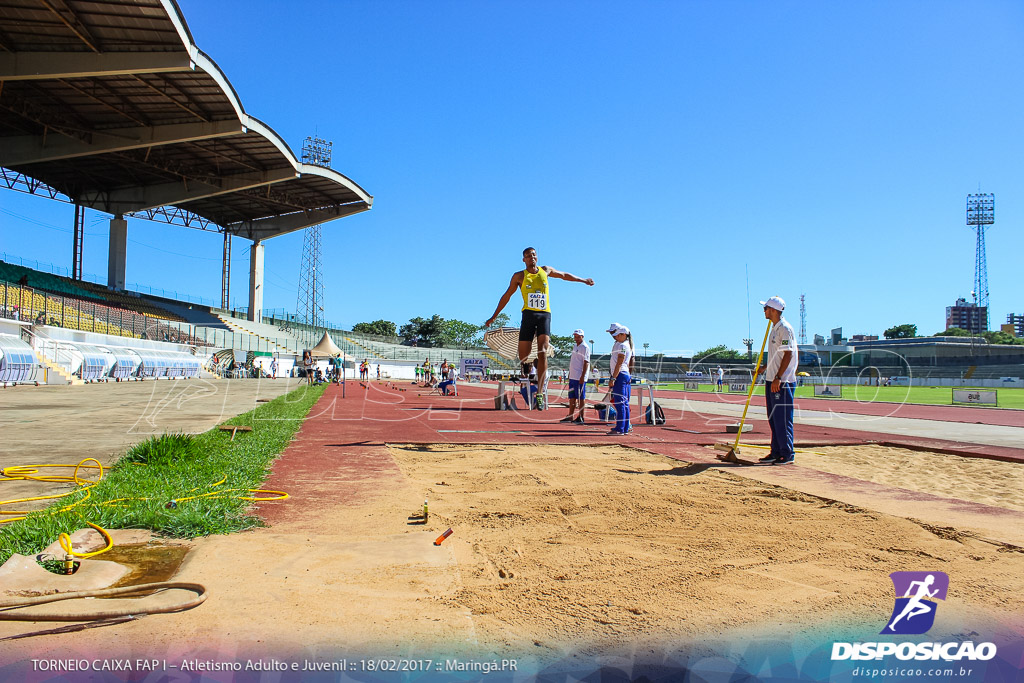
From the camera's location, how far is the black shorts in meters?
9.42

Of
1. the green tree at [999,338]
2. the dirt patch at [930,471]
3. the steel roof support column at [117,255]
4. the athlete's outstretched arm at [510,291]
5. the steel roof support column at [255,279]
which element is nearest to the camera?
the dirt patch at [930,471]

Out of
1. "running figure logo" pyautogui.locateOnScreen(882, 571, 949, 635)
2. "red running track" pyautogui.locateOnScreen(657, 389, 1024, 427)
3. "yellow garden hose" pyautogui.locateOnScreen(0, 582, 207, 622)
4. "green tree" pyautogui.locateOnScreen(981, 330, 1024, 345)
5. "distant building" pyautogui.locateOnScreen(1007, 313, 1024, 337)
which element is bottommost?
"red running track" pyautogui.locateOnScreen(657, 389, 1024, 427)

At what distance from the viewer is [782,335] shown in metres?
7.50

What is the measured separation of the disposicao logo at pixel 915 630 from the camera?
6.92 feet

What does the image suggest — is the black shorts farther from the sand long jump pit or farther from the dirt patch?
the sand long jump pit

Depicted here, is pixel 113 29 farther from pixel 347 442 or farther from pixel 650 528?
pixel 650 528

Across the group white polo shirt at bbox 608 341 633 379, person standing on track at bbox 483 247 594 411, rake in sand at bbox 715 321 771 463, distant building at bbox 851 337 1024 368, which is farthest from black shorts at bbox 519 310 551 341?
distant building at bbox 851 337 1024 368

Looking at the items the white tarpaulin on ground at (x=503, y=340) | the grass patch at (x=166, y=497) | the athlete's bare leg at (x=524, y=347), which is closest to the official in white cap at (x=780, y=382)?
the athlete's bare leg at (x=524, y=347)

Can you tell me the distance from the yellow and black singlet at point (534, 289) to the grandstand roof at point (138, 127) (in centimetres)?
2479

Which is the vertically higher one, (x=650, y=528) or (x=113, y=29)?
(x=113, y=29)

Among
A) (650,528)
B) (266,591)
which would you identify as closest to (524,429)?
(650,528)

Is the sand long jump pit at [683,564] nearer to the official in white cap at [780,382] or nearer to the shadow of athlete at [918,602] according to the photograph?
the shadow of athlete at [918,602]

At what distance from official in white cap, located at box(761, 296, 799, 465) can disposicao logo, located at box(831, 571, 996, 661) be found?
4.33 meters

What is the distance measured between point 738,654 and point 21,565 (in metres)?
3.02
